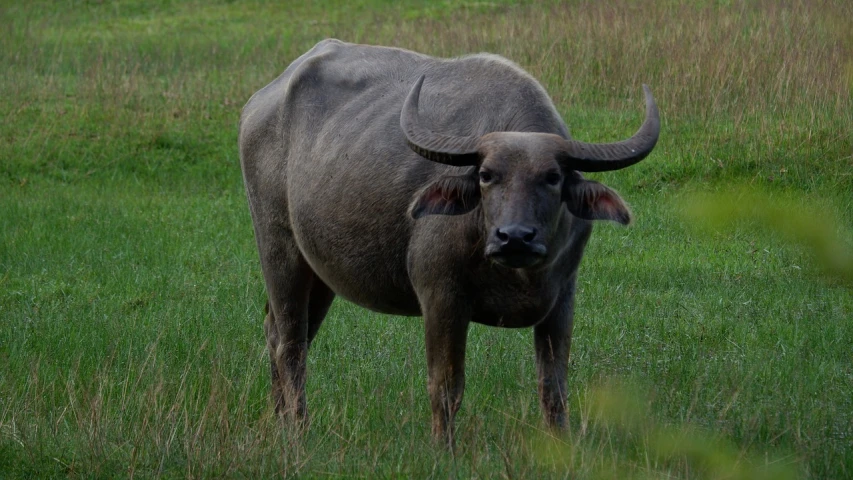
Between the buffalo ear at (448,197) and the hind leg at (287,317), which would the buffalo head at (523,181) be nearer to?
the buffalo ear at (448,197)

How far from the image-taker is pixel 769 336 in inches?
273

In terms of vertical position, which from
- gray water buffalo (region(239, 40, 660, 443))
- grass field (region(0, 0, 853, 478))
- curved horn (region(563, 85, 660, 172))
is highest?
curved horn (region(563, 85, 660, 172))

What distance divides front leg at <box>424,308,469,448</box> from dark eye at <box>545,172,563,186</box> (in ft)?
2.62

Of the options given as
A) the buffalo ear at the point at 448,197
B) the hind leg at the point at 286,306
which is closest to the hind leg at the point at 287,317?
the hind leg at the point at 286,306

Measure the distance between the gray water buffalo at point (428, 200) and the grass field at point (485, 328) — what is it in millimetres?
307

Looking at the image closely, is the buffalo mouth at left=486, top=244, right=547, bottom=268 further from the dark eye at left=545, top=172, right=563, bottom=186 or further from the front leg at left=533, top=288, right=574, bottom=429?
the front leg at left=533, top=288, right=574, bottom=429

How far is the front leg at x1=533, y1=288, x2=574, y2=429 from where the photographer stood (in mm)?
5152

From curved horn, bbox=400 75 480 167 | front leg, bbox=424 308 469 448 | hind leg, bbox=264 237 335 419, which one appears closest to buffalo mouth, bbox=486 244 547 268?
curved horn, bbox=400 75 480 167

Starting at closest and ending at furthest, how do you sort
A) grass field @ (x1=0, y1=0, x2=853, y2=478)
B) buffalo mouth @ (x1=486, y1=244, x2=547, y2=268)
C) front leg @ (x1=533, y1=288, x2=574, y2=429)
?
grass field @ (x1=0, y1=0, x2=853, y2=478) < buffalo mouth @ (x1=486, y1=244, x2=547, y2=268) < front leg @ (x1=533, y1=288, x2=574, y2=429)

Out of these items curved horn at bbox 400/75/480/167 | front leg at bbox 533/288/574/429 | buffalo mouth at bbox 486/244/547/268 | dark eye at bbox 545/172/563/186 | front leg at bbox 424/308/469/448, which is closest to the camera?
buffalo mouth at bbox 486/244/547/268

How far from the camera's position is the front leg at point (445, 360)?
4.99 m

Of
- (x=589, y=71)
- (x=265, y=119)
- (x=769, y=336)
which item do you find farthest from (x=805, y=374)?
(x=589, y=71)

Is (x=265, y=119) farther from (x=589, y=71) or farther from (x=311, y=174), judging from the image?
(x=589, y=71)

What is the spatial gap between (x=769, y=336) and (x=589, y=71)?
6.92m
